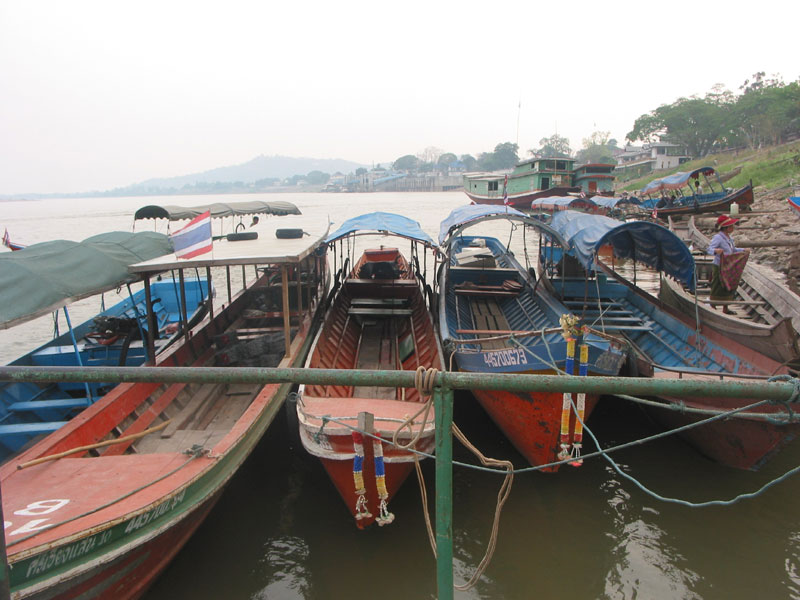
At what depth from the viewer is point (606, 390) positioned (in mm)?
1516

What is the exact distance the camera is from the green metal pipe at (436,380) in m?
1.51

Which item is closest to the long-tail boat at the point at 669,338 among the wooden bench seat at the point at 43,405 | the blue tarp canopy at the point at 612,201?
the wooden bench seat at the point at 43,405

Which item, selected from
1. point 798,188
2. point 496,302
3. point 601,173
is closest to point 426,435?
point 496,302

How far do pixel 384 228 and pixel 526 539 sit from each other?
16.8ft

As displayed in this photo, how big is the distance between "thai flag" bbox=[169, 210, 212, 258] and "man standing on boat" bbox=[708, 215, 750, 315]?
7.10m

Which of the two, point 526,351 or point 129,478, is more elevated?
point 526,351

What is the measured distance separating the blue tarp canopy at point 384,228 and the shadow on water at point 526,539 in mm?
3706

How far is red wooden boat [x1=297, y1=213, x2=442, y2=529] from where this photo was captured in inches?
166

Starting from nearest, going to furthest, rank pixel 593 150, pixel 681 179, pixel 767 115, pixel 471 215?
1. pixel 471 215
2. pixel 681 179
3. pixel 767 115
4. pixel 593 150

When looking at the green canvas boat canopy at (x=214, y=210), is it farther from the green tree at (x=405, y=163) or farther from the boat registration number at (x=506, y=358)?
the green tree at (x=405, y=163)

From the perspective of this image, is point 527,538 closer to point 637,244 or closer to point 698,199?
point 637,244

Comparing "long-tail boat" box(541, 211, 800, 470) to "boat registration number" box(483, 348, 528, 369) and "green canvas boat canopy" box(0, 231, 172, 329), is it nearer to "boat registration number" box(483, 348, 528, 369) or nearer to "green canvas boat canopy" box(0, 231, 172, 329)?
"boat registration number" box(483, 348, 528, 369)

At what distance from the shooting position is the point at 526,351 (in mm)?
5523

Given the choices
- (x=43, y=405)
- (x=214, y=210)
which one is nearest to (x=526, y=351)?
(x=43, y=405)
